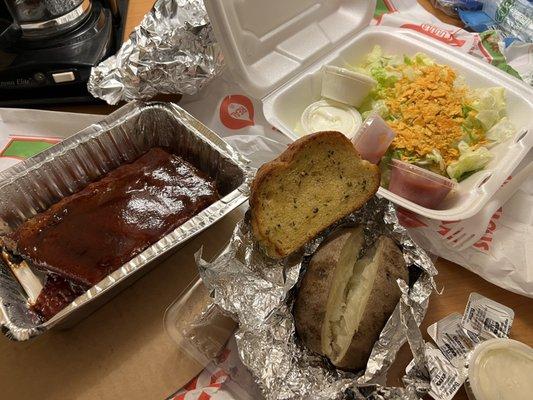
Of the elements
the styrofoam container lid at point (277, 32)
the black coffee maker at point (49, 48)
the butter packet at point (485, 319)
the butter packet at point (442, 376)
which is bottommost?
the butter packet at point (485, 319)

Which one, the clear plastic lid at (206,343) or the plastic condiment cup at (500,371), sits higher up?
the clear plastic lid at (206,343)

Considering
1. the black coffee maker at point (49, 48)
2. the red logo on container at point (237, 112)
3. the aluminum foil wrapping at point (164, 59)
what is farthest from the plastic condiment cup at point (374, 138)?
the black coffee maker at point (49, 48)

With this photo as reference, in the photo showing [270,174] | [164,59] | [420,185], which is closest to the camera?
[270,174]

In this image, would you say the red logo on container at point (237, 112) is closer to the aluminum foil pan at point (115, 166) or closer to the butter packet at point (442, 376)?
the aluminum foil pan at point (115, 166)

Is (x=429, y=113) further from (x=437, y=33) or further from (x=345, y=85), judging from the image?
(x=437, y=33)

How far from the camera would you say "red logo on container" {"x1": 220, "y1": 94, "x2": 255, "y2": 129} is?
1.48 meters

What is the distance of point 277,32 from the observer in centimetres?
134

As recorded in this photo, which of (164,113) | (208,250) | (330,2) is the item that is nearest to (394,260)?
(208,250)

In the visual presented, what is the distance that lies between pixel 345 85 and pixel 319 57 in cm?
14

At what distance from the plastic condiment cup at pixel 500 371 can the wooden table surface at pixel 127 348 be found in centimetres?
8

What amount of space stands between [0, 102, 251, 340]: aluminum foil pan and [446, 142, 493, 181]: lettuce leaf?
57cm

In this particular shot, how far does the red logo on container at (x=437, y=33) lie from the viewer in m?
1.62

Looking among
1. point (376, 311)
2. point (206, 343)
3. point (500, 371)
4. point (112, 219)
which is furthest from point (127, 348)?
point (500, 371)

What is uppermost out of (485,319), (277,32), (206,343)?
(277,32)
